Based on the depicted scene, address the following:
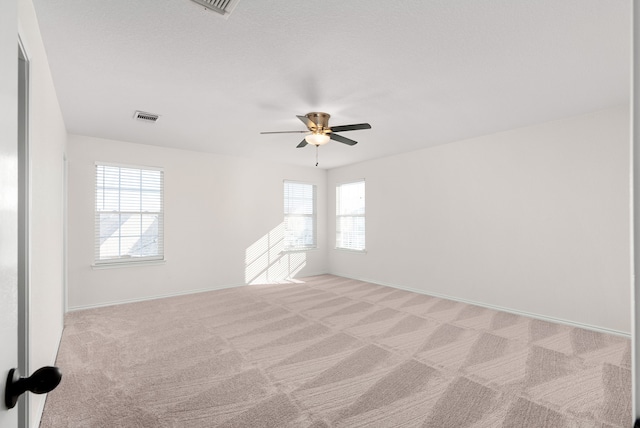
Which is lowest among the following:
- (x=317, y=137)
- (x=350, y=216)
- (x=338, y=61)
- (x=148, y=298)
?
(x=148, y=298)

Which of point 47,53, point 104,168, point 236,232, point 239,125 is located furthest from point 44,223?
point 236,232

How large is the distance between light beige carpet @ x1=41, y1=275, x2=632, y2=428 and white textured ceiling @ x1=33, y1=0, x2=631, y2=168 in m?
2.50

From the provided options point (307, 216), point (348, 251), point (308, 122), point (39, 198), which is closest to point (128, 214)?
point (39, 198)

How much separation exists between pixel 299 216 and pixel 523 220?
4.32m

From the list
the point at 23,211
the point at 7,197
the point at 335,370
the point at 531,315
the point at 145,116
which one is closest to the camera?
the point at 7,197

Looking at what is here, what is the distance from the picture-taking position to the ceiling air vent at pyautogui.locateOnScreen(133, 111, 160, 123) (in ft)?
12.3

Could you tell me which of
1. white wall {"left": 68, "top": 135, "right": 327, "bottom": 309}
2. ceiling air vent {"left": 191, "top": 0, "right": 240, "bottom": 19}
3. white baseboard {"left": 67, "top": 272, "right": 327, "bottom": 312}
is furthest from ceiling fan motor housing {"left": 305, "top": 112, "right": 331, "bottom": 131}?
white baseboard {"left": 67, "top": 272, "right": 327, "bottom": 312}

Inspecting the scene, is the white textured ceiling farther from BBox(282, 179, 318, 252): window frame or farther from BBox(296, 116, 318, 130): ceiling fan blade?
BBox(282, 179, 318, 252): window frame

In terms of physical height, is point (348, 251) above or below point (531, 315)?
above

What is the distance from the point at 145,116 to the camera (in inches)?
151

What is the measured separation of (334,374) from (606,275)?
130 inches

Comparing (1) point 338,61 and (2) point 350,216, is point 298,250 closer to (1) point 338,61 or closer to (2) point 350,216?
(2) point 350,216

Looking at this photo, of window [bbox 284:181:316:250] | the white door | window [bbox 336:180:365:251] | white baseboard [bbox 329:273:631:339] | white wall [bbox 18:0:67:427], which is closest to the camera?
the white door

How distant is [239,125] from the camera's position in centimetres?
418
